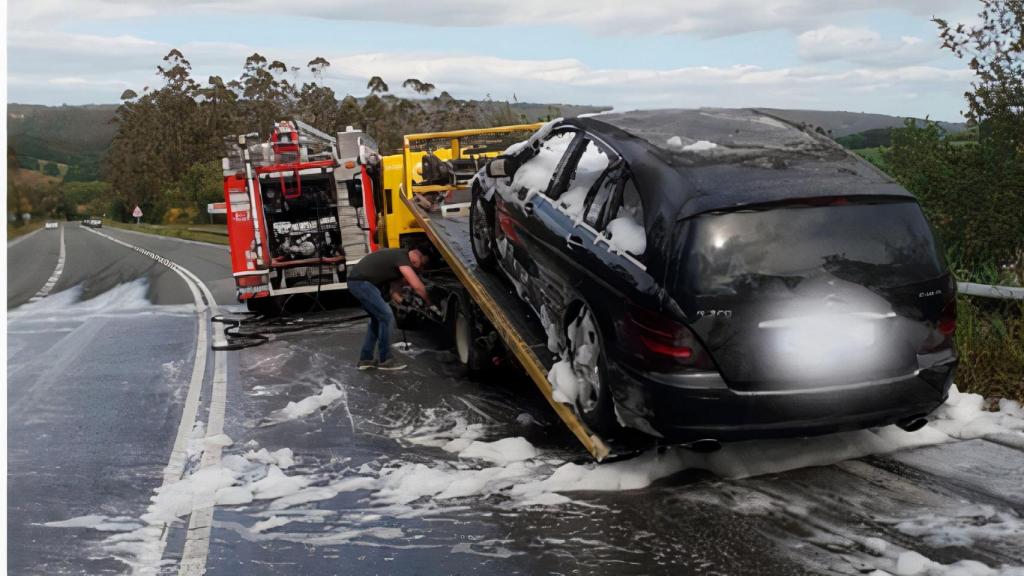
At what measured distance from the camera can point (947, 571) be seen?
4.46m

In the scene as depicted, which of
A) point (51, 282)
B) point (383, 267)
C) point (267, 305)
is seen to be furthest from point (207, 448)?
point (51, 282)

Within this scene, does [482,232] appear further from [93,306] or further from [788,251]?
[93,306]

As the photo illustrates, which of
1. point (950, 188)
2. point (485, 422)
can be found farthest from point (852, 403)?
point (950, 188)

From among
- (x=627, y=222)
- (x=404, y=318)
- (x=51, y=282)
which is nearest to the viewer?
(x=627, y=222)

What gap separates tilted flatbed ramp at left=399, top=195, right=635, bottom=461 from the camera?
20.4ft

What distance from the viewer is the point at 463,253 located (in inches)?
381

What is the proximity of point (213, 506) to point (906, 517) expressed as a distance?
3905mm

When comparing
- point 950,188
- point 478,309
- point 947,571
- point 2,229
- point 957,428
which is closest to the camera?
point 2,229

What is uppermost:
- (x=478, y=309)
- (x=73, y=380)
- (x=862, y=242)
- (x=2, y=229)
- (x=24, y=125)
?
(x=24, y=125)

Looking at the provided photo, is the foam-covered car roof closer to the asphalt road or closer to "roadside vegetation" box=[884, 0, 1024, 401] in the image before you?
the asphalt road

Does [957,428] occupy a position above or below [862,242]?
below

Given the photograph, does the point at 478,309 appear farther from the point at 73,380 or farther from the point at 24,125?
the point at 24,125

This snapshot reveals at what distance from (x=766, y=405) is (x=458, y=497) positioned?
191 centimetres

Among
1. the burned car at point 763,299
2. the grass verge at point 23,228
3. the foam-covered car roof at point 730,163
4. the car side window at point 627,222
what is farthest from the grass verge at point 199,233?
the grass verge at point 23,228
